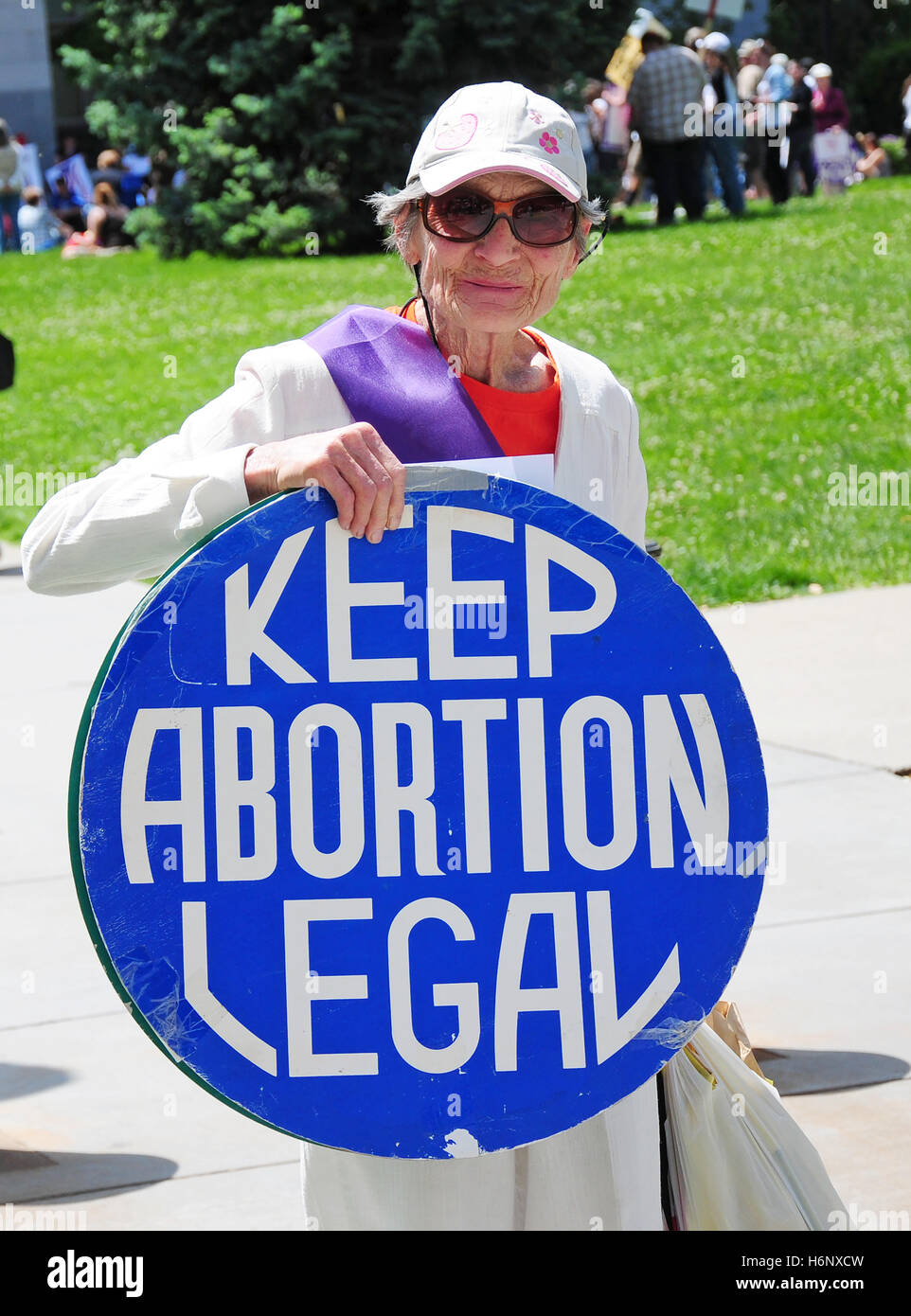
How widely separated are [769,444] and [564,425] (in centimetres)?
835

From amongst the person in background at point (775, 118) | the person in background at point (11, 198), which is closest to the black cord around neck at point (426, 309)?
the person in background at point (775, 118)

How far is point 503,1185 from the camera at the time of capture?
244 cm

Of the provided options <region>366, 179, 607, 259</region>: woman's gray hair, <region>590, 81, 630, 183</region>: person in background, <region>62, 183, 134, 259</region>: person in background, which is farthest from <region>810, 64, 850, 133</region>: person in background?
<region>366, 179, 607, 259</region>: woman's gray hair

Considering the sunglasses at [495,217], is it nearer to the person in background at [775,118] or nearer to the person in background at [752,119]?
the person in background at [775,118]

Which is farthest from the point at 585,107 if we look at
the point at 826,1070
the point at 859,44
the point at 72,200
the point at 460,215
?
the point at 859,44

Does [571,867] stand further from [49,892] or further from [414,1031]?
[49,892]

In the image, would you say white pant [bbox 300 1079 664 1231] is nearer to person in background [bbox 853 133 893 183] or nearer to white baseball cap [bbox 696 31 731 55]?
white baseball cap [bbox 696 31 731 55]

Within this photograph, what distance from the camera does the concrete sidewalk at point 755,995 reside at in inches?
141

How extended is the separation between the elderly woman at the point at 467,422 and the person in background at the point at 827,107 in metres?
23.7

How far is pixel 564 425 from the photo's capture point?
2508 millimetres

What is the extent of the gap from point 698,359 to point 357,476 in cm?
1095
